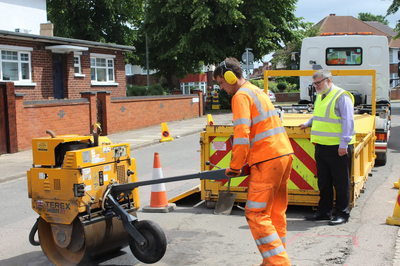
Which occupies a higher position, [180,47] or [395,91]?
[180,47]

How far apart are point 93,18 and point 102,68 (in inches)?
518

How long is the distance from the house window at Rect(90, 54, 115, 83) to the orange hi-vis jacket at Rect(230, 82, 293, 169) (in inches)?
857

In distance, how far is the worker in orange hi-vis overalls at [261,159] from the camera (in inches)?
150

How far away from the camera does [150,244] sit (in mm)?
4328

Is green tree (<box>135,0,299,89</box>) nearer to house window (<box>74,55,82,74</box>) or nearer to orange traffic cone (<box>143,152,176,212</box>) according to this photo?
house window (<box>74,55,82,74</box>)

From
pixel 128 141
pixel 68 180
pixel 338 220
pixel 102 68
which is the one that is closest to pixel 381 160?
pixel 338 220

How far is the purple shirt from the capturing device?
218 inches

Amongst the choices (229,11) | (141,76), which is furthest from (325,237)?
(141,76)

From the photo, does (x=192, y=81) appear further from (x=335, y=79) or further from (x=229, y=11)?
(x=335, y=79)

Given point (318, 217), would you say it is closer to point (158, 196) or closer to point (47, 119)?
point (158, 196)

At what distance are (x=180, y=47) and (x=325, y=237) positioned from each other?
26362 millimetres

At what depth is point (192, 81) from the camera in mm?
59969

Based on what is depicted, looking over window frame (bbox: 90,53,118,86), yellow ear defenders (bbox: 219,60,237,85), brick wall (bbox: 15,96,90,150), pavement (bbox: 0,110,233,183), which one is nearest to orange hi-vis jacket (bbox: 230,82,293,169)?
yellow ear defenders (bbox: 219,60,237,85)

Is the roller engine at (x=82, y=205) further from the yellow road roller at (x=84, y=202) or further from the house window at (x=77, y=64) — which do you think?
the house window at (x=77, y=64)
